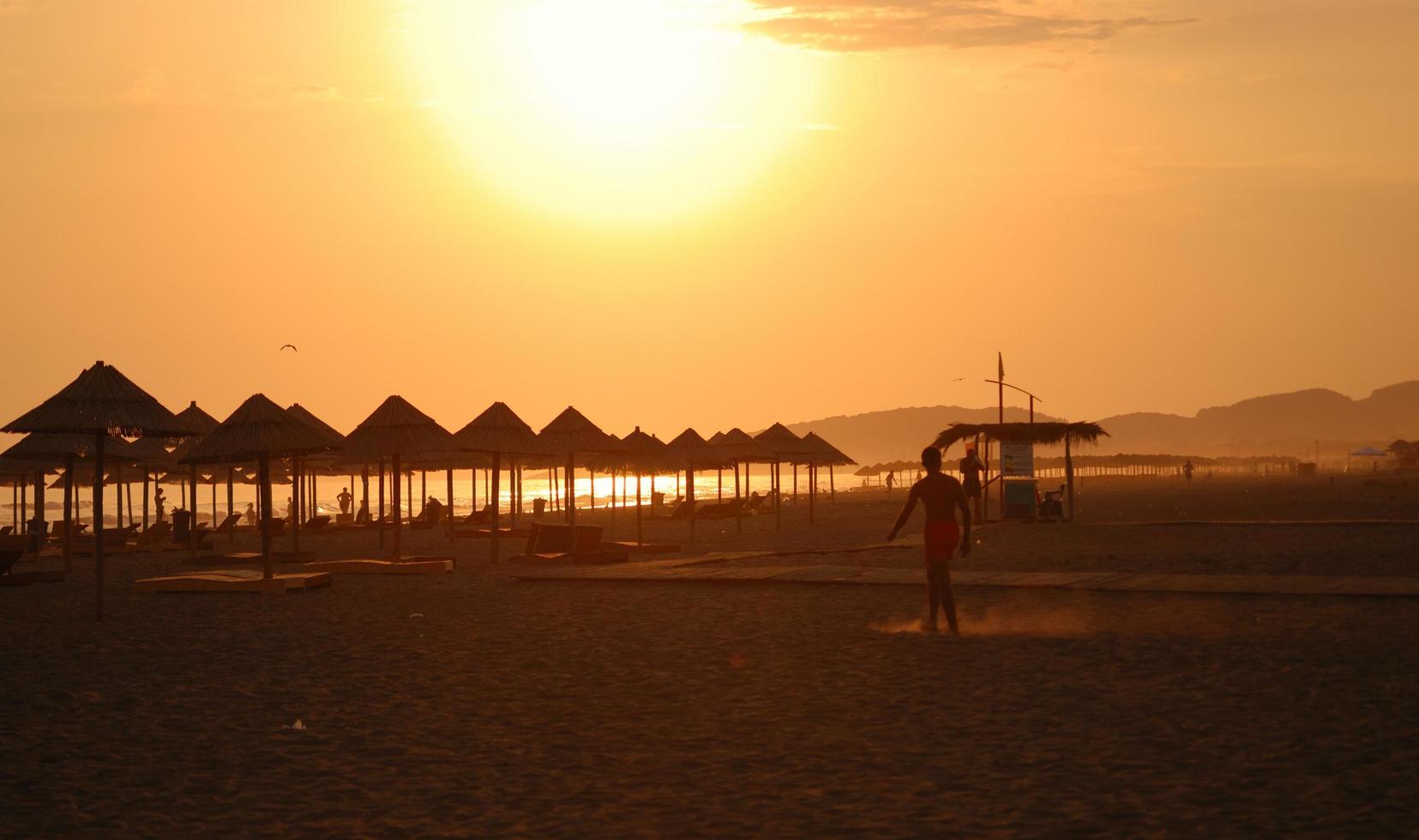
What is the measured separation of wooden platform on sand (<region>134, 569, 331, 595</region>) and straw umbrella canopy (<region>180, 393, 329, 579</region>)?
497 millimetres

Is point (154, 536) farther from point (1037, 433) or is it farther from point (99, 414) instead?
point (1037, 433)

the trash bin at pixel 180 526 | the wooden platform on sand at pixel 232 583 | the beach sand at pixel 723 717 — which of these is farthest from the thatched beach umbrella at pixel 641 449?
the beach sand at pixel 723 717

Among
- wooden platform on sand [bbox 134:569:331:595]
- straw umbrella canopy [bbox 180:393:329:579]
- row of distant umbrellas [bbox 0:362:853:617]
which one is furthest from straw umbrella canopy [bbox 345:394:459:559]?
wooden platform on sand [bbox 134:569:331:595]

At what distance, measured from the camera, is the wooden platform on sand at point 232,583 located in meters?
17.8

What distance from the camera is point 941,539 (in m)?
11.7

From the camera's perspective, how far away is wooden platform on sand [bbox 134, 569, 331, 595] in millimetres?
17828

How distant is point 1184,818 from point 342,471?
41.5m

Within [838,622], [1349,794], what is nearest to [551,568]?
[838,622]

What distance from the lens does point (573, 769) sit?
7.09 meters

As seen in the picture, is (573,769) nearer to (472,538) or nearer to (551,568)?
(551,568)

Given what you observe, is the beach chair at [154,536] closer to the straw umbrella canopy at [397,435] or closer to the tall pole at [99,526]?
the straw umbrella canopy at [397,435]

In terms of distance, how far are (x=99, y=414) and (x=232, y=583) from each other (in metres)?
3.13

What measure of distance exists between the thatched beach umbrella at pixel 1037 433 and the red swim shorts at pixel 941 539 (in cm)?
2217

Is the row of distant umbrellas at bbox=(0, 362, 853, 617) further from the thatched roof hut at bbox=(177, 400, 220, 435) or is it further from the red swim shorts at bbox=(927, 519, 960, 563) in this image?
the red swim shorts at bbox=(927, 519, 960, 563)
